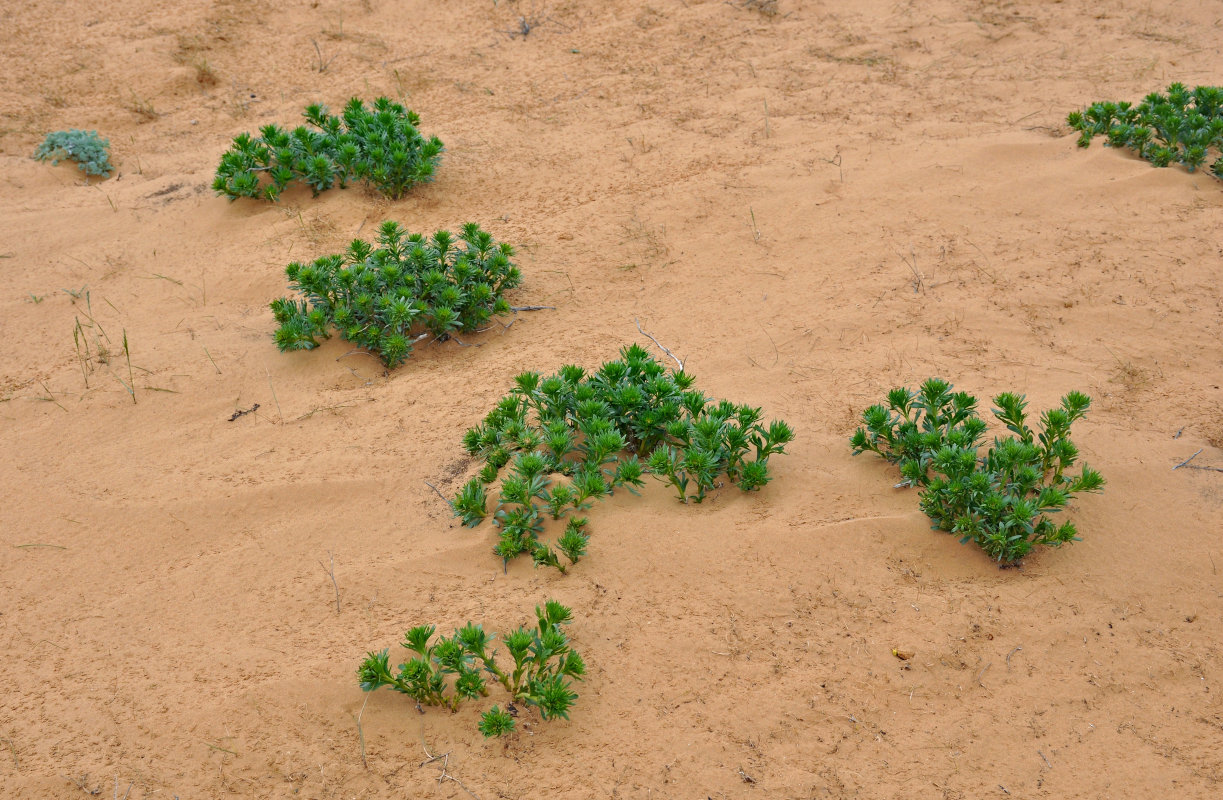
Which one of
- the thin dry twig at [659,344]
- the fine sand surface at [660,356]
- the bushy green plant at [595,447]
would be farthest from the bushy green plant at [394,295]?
the bushy green plant at [595,447]

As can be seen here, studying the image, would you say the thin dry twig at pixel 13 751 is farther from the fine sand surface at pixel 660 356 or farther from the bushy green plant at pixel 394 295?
the bushy green plant at pixel 394 295

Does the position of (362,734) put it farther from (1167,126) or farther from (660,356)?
(1167,126)

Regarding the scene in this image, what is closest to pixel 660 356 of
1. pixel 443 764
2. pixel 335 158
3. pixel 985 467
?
pixel 985 467

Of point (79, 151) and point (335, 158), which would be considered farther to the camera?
point (79, 151)

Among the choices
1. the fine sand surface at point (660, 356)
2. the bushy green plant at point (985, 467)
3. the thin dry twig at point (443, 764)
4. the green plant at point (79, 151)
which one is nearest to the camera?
the thin dry twig at point (443, 764)

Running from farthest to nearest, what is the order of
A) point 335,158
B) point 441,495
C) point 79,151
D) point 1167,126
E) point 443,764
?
point 79,151
point 335,158
point 1167,126
point 441,495
point 443,764

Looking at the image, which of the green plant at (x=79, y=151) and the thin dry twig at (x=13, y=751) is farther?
the green plant at (x=79, y=151)

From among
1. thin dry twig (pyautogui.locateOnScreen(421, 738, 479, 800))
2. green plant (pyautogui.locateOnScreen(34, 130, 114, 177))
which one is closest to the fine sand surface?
thin dry twig (pyautogui.locateOnScreen(421, 738, 479, 800))
